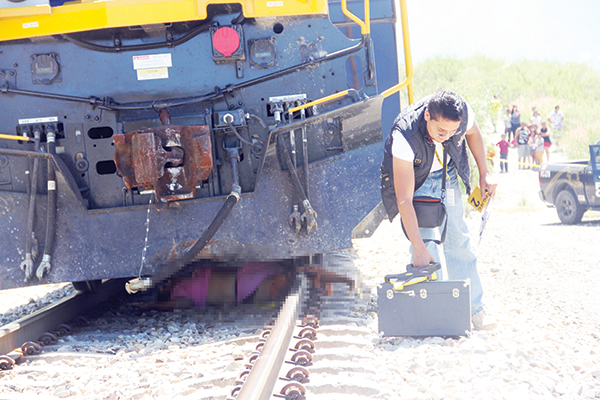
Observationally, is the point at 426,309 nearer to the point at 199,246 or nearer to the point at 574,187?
the point at 199,246

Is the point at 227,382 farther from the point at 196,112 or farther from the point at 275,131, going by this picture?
the point at 196,112

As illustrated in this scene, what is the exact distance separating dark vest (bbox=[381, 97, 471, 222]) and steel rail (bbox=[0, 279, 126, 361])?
101 inches

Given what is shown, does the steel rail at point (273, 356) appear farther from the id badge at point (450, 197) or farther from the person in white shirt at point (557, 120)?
the person in white shirt at point (557, 120)

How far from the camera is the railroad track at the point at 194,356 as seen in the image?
9.32ft

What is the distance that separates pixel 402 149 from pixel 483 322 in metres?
1.30

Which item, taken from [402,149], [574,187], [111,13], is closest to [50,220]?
[111,13]

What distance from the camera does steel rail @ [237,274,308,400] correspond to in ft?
8.49

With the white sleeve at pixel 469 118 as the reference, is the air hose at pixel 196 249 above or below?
below

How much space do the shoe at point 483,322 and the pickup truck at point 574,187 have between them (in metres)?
7.26

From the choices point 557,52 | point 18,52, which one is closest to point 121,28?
point 18,52

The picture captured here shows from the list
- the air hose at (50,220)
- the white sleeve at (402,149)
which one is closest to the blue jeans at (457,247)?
the white sleeve at (402,149)

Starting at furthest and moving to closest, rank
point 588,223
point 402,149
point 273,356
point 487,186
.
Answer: point 588,223 < point 487,186 < point 402,149 < point 273,356

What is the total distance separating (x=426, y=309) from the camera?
354cm

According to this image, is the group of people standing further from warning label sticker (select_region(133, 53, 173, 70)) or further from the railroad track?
the railroad track
